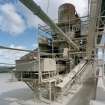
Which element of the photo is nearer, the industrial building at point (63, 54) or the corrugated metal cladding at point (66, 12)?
the industrial building at point (63, 54)

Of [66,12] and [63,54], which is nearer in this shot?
[63,54]

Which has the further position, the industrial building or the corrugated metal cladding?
the corrugated metal cladding

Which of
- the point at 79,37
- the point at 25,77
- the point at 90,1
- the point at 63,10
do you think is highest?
the point at 63,10

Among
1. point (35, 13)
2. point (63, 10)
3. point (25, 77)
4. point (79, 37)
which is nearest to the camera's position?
point (35, 13)

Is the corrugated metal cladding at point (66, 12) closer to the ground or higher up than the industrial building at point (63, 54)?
higher up

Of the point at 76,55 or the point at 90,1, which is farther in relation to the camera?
the point at 76,55

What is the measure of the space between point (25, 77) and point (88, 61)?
169 inches

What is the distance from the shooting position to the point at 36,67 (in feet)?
15.8

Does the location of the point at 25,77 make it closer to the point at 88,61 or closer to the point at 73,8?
the point at 88,61

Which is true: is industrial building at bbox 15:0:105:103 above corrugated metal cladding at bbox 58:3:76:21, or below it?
below

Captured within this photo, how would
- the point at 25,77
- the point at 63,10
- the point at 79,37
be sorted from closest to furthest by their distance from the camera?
the point at 25,77, the point at 79,37, the point at 63,10

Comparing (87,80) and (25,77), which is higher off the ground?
(25,77)

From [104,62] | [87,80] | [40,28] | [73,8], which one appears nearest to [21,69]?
[40,28]

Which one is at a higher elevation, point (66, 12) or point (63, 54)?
point (66, 12)
